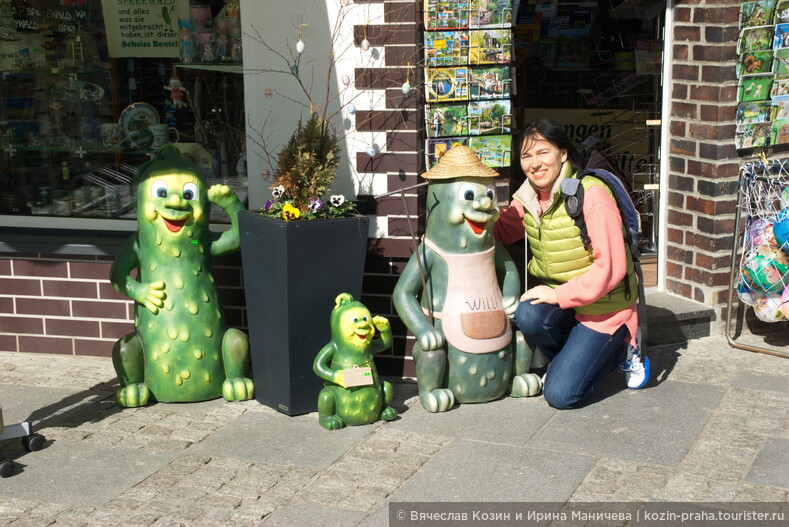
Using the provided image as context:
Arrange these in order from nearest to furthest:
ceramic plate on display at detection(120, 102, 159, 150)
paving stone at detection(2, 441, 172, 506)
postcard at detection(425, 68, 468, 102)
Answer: paving stone at detection(2, 441, 172, 506) → postcard at detection(425, 68, 468, 102) → ceramic plate on display at detection(120, 102, 159, 150)

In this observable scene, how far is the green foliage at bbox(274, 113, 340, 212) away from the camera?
5395 millimetres

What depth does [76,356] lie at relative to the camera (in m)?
6.50

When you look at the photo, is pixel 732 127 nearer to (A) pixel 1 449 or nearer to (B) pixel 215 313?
(B) pixel 215 313

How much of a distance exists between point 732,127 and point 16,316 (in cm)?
463

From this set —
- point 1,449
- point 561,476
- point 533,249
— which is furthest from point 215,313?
point 561,476

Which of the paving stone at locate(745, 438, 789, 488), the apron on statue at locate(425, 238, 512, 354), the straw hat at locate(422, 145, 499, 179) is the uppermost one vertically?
the straw hat at locate(422, 145, 499, 179)

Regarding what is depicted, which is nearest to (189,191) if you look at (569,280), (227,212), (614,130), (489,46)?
(227,212)

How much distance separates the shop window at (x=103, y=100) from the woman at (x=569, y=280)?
6.09 ft

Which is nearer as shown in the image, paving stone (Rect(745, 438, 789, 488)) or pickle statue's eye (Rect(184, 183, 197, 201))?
paving stone (Rect(745, 438, 789, 488))

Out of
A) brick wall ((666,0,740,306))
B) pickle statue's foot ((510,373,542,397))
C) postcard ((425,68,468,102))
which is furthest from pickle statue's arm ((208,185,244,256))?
brick wall ((666,0,740,306))

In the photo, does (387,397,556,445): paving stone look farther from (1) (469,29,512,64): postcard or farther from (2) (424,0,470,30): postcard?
(2) (424,0,470,30): postcard

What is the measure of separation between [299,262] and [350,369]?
0.60 meters

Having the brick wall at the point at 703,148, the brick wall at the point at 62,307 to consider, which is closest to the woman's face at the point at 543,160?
the brick wall at the point at 703,148

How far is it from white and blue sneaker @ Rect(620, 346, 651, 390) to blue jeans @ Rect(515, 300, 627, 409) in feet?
0.30
